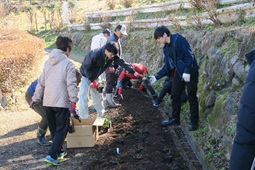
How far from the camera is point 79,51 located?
18.9m

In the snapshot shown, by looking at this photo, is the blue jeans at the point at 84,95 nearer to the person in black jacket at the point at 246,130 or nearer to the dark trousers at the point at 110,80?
the dark trousers at the point at 110,80

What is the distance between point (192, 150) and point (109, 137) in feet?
4.91

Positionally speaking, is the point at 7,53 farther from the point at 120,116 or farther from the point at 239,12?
the point at 239,12

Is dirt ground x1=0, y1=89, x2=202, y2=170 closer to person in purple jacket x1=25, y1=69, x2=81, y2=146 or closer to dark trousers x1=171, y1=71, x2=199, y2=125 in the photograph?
person in purple jacket x1=25, y1=69, x2=81, y2=146

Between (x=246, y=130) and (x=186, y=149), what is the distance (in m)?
3.42

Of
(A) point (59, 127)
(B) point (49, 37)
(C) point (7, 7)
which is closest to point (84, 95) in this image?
(A) point (59, 127)

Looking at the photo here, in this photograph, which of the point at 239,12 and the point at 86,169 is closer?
the point at 86,169

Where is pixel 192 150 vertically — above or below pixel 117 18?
below

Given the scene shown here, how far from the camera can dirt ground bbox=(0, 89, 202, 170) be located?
4590 millimetres

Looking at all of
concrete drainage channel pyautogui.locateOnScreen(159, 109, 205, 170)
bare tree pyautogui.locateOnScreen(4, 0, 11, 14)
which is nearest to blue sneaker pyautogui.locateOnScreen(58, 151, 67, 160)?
concrete drainage channel pyautogui.locateOnScreen(159, 109, 205, 170)

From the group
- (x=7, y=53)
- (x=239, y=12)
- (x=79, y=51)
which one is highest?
(x=239, y=12)

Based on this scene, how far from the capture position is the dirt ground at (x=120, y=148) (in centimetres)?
459

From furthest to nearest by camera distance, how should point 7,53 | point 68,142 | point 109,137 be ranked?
1. point 7,53
2. point 109,137
3. point 68,142

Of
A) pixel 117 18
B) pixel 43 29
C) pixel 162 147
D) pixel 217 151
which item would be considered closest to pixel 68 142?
pixel 162 147
